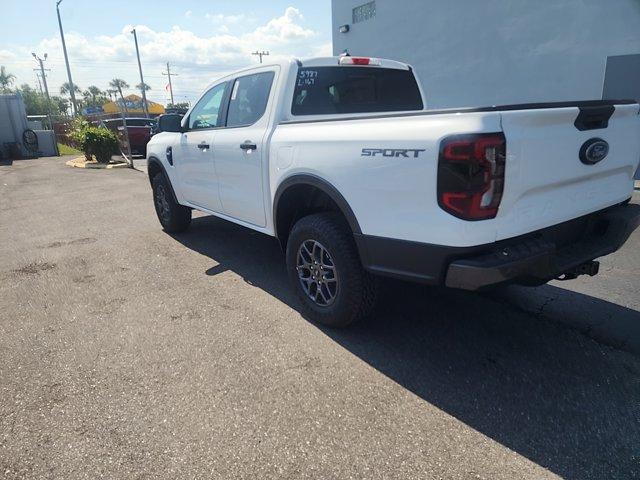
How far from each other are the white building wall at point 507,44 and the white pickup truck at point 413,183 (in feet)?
22.0

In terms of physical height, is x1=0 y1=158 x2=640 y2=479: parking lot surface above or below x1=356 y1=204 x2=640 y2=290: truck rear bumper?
below

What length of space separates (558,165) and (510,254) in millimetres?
565

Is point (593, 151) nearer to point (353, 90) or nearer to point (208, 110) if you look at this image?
point (353, 90)

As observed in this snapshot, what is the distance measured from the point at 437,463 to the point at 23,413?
224 cm

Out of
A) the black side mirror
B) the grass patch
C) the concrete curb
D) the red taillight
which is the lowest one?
the concrete curb

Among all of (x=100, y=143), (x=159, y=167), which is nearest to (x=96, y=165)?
(x=100, y=143)

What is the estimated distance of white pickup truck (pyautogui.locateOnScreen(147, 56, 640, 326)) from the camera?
2189mm

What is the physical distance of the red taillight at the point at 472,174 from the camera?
2.09 meters

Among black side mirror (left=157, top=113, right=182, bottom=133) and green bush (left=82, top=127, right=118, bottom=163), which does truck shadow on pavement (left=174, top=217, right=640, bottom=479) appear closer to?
black side mirror (left=157, top=113, right=182, bottom=133)

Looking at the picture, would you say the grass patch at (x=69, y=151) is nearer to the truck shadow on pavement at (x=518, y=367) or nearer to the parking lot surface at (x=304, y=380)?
the parking lot surface at (x=304, y=380)

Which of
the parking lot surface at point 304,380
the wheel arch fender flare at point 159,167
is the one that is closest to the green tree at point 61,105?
the wheel arch fender flare at point 159,167

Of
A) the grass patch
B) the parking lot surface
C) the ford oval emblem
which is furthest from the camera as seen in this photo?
the grass patch

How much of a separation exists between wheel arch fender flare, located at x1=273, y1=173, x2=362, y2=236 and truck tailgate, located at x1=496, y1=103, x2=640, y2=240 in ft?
2.89

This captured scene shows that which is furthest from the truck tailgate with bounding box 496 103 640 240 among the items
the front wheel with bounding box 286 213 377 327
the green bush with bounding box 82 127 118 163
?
the green bush with bounding box 82 127 118 163
